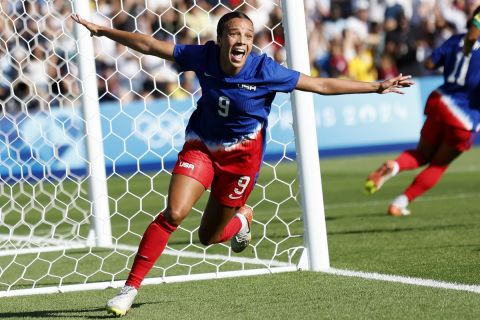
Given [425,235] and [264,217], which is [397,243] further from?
[264,217]

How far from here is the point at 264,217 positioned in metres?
10.7

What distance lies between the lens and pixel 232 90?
562cm

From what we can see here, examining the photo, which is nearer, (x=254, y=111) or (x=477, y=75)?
(x=254, y=111)

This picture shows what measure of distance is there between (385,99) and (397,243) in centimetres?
1116

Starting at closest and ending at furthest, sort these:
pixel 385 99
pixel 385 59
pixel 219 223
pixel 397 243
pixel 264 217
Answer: pixel 219 223, pixel 397 243, pixel 264 217, pixel 385 99, pixel 385 59

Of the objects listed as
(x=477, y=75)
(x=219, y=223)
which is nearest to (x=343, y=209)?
(x=477, y=75)

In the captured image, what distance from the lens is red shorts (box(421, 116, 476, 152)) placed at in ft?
31.6

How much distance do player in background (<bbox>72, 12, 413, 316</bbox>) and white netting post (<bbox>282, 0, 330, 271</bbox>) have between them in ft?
3.06

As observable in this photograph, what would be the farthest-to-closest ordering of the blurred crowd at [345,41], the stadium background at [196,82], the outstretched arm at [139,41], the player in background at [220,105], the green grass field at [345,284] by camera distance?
1. the blurred crowd at [345,41]
2. the stadium background at [196,82]
3. the outstretched arm at [139,41]
4. the player in background at [220,105]
5. the green grass field at [345,284]

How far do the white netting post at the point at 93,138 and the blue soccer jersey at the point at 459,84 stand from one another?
10.2 feet

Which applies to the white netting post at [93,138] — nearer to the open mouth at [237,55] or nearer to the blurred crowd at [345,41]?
the open mouth at [237,55]

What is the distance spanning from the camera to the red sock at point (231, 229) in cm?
645

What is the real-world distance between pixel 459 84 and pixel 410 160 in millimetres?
886

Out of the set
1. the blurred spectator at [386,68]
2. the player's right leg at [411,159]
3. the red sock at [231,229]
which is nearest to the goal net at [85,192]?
the red sock at [231,229]
